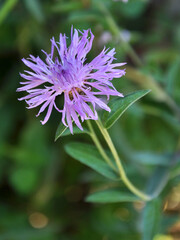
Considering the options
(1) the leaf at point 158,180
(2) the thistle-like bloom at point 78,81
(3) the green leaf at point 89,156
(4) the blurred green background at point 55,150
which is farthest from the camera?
(4) the blurred green background at point 55,150

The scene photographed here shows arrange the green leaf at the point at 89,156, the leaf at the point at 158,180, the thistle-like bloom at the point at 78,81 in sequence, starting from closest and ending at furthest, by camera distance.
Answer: the thistle-like bloom at the point at 78,81, the green leaf at the point at 89,156, the leaf at the point at 158,180

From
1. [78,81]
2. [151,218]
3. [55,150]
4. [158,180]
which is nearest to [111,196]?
[151,218]

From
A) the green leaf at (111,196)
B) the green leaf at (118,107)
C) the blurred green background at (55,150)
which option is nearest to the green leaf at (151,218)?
the green leaf at (111,196)

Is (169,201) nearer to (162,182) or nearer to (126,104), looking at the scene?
(162,182)

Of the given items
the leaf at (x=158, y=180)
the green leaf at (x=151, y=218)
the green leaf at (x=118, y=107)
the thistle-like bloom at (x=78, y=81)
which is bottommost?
the green leaf at (x=151, y=218)

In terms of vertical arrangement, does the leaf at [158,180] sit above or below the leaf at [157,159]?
below

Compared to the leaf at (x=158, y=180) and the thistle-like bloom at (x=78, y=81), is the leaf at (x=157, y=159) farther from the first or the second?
the thistle-like bloom at (x=78, y=81)

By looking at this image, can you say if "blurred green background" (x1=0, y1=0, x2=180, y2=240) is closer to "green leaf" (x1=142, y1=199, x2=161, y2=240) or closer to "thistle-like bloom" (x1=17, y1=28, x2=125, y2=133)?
"green leaf" (x1=142, y1=199, x2=161, y2=240)
